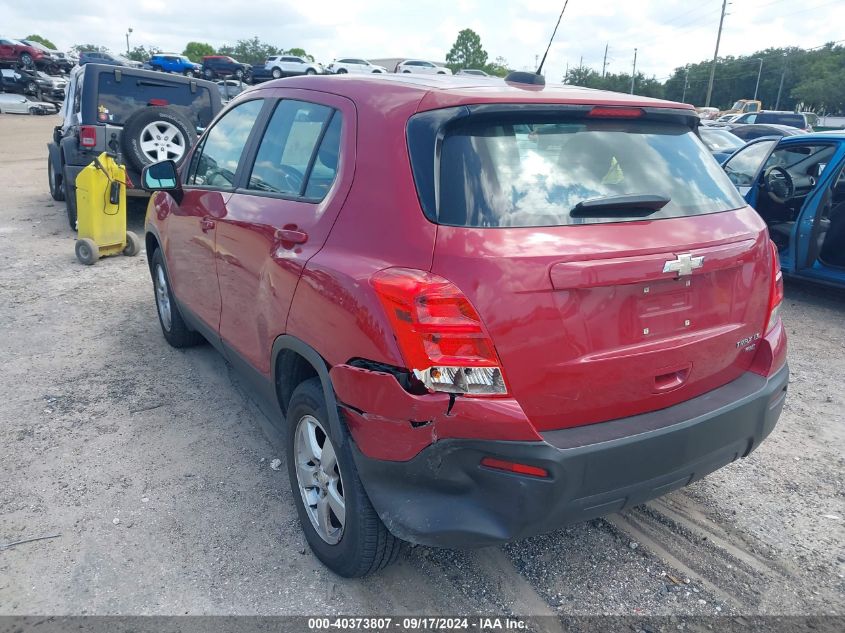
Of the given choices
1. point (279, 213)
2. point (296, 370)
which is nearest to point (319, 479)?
point (296, 370)

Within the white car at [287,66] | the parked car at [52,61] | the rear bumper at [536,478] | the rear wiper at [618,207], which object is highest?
the white car at [287,66]

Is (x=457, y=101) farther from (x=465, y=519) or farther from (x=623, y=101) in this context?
(x=465, y=519)

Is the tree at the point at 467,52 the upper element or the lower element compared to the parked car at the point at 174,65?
upper

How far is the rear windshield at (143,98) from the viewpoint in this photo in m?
8.93

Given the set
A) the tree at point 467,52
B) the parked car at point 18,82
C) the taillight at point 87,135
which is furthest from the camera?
the tree at point 467,52

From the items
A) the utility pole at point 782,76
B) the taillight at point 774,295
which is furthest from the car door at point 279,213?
the utility pole at point 782,76

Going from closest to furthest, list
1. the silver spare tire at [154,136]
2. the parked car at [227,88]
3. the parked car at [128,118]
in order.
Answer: the silver spare tire at [154,136] < the parked car at [128,118] < the parked car at [227,88]

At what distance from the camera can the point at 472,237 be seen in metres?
2.17

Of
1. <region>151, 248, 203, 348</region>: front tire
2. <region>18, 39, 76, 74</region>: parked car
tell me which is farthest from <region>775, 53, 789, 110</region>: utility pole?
<region>151, 248, 203, 348</region>: front tire

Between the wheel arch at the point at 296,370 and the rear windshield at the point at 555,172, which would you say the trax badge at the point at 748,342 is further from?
the wheel arch at the point at 296,370

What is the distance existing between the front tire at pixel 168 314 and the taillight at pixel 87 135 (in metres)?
4.46

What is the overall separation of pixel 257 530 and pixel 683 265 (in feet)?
6.98

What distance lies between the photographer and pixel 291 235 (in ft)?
9.29

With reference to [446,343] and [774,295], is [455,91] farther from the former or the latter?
[774,295]
